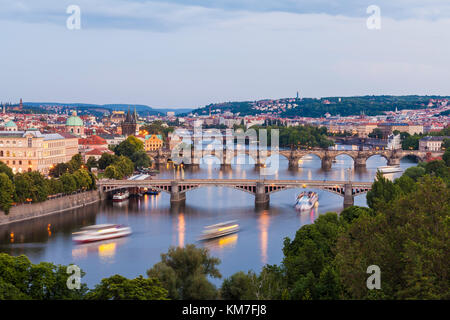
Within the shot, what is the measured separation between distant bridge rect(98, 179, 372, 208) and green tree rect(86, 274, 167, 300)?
49.5 feet

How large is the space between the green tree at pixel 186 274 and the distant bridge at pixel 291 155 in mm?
27497

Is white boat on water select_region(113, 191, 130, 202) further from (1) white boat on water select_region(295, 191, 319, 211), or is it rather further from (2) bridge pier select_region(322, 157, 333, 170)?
(2) bridge pier select_region(322, 157, 333, 170)

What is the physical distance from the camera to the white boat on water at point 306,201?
75.5ft

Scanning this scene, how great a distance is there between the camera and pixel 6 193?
2009 centimetres

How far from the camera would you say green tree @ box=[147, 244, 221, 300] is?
10.2 metres

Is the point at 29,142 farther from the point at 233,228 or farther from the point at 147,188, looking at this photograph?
the point at 233,228

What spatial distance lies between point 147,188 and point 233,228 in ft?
29.5

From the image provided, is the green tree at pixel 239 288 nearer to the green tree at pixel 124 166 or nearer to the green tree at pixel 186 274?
the green tree at pixel 186 274

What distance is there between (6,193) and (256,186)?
28.0 ft

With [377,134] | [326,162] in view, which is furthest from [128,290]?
[377,134]

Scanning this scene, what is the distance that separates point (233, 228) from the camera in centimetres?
1959

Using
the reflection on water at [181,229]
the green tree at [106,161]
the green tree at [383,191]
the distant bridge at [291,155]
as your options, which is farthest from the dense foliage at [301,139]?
the green tree at [383,191]

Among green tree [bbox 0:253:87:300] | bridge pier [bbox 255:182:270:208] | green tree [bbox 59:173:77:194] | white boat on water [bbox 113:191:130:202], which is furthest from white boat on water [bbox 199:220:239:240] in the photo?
green tree [bbox 0:253:87:300]

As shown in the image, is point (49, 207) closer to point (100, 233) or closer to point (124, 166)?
point (100, 233)
